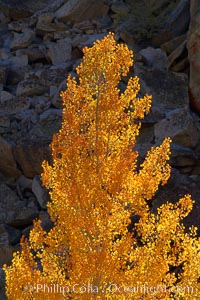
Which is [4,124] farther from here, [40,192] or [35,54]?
[35,54]

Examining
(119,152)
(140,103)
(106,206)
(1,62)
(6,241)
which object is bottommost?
(6,241)

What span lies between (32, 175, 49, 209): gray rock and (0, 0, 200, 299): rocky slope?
39 millimetres

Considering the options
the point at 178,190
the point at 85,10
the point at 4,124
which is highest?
the point at 85,10

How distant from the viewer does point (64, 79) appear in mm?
27219

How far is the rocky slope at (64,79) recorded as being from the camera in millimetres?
20891

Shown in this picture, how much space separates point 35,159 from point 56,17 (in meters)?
12.7

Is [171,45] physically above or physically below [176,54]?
above

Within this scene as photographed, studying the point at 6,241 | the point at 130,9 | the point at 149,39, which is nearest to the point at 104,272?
the point at 6,241

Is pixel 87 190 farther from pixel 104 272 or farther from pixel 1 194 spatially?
pixel 1 194

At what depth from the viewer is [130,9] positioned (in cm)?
3155

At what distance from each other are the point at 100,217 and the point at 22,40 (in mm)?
23215

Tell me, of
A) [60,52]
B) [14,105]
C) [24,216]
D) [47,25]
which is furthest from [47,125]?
[47,25]

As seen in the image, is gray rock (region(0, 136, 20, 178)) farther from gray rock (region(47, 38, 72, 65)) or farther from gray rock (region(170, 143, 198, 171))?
gray rock (region(47, 38, 72, 65))

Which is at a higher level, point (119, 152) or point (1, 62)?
point (1, 62)
